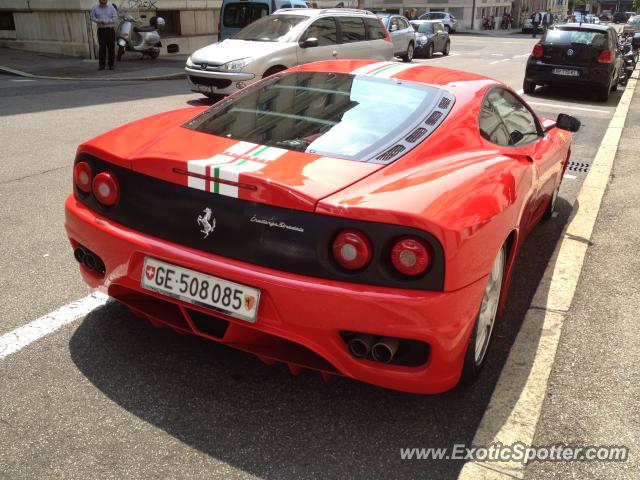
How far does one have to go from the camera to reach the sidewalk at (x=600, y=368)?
8.32 feet

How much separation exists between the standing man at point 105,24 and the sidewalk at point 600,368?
13.2m

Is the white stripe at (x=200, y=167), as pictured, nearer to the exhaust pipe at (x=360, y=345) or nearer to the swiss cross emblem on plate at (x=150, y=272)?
the swiss cross emblem on plate at (x=150, y=272)

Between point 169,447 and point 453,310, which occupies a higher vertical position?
point 453,310

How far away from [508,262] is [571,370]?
0.58 meters

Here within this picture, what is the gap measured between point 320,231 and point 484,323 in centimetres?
95

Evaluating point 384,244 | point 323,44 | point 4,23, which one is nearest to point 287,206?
point 384,244

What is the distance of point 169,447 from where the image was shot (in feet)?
7.81

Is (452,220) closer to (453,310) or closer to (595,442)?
(453,310)

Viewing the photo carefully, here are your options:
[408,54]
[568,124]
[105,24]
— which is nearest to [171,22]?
[105,24]

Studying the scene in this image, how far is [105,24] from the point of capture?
15.0 metres

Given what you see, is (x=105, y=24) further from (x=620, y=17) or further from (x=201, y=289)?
(x=620, y=17)

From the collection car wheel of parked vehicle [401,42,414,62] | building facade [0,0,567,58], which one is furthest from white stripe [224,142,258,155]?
car wheel of parked vehicle [401,42,414,62]

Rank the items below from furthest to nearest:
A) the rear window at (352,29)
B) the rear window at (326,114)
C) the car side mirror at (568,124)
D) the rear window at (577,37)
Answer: the rear window at (577,37)
the rear window at (352,29)
the car side mirror at (568,124)
the rear window at (326,114)

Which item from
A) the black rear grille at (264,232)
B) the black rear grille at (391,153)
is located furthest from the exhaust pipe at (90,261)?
the black rear grille at (391,153)
